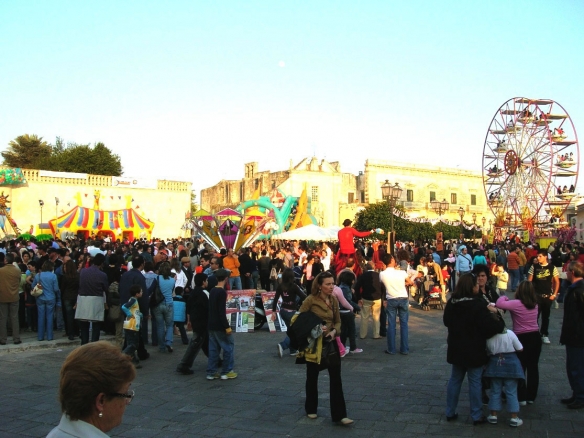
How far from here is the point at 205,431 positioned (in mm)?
5719

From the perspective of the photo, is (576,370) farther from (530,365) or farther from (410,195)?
(410,195)

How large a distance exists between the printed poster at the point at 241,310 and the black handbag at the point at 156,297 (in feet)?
6.41

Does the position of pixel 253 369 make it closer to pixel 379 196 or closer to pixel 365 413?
pixel 365 413

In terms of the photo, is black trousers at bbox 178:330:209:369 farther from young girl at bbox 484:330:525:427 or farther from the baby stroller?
the baby stroller

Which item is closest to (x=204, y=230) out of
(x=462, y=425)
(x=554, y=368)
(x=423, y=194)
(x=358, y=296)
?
(x=358, y=296)

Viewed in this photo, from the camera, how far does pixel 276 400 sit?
6.80 m

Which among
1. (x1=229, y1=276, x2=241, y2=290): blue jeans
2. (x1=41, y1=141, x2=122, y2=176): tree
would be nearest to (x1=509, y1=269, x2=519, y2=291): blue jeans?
(x1=229, y1=276, x2=241, y2=290): blue jeans

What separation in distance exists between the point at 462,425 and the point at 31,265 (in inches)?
356

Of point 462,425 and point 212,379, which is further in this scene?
point 212,379

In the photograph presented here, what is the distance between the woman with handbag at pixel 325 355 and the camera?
5.86 meters

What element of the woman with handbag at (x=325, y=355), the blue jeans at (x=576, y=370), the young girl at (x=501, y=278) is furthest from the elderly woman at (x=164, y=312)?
the young girl at (x=501, y=278)

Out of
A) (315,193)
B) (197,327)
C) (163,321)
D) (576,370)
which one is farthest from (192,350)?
(315,193)

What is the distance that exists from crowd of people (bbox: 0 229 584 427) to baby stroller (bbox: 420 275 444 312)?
39 millimetres

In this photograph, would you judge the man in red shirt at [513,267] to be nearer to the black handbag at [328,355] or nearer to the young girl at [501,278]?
the young girl at [501,278]
